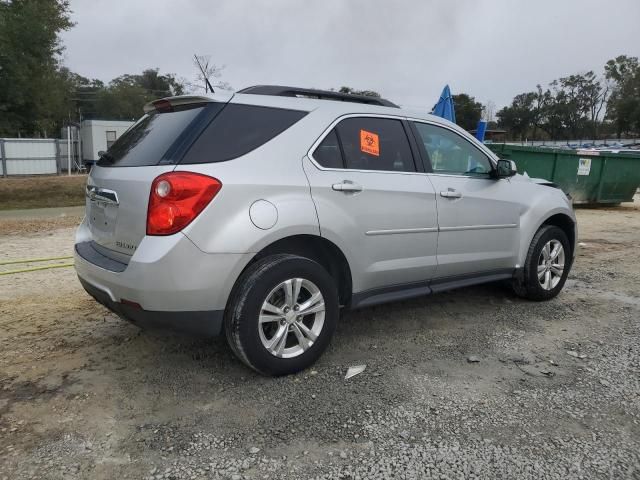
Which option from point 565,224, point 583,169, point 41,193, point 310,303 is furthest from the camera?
point 41,193

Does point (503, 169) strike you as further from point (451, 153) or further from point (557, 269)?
point (557, 269)

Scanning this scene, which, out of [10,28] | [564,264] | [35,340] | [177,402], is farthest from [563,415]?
[10,28]

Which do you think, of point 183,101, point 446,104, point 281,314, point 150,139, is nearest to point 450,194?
point 281,314

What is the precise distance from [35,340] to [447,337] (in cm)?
312

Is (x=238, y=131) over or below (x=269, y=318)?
over

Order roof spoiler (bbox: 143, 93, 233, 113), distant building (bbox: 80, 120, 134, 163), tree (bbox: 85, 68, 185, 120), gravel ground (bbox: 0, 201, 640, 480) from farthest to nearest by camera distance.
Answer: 1. tree (bbox: 85, 68, 185, 120)
2. distant building (bbox: 80, 120, 134, 163)
3. roof spoiler (bbox: 143, 93, 233, 113)
4. gravel ground (bbox: 0, 201, 640, 480)

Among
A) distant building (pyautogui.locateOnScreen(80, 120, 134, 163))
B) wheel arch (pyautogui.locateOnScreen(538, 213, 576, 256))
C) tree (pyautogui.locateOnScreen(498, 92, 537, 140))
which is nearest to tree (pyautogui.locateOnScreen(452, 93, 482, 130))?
tree (pyautogui.locateOnScreen(498, 92, 537, 140))

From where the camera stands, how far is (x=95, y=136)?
28.9m

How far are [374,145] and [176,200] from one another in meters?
1.57

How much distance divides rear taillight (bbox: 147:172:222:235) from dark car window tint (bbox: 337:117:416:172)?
3.63ft

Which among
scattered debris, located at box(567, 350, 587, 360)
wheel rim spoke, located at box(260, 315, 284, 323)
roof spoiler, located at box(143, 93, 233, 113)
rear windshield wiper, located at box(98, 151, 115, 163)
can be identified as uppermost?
roof spoiler, located at box(143, 93, 233, 113)

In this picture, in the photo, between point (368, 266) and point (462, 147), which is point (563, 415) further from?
point (462, 147)

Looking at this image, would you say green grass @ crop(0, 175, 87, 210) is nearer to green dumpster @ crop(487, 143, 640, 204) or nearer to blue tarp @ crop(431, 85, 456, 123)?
blue tarp @ crop(431, 85, 456, 123)

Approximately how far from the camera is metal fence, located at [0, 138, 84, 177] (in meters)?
21.2
